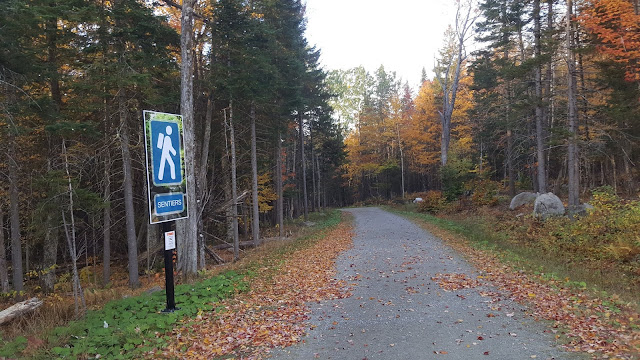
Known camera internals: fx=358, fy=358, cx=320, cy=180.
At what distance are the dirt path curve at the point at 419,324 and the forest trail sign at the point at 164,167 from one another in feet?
9.33

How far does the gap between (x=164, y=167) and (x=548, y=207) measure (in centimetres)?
1503

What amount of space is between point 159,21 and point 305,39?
16.5m

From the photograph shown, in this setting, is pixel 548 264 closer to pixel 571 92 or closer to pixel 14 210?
pixel 571 92

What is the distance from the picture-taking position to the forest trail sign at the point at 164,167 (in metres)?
5.56

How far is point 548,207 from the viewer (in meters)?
14.8

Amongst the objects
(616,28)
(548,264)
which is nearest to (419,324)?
(548,264)

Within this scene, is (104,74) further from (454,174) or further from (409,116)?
(409,116)

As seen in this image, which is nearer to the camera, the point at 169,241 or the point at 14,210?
the point at 169,241

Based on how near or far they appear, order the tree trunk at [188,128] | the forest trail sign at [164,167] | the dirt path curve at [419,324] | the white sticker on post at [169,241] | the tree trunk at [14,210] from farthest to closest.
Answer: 1. the tree trunk at [14,210]
2. the tree trunk at [188,128]
3. the white sticker on post at [169,241]
4. the forest trail sign at [164,167]
5. the dirt path curve at [419,324]

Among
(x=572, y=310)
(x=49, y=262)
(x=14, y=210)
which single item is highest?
(x=14, y=210)

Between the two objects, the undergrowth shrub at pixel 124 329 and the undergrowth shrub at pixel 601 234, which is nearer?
the undergrowth shrub at pixel 124 329

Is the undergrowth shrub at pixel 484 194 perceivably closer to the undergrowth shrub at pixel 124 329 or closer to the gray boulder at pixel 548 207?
the gray boulder at pixel 548 207

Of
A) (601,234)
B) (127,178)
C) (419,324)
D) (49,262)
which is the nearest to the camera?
(419,324)

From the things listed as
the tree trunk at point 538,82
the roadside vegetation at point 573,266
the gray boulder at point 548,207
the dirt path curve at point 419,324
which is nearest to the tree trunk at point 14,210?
the dirt path curve at point 419,324
